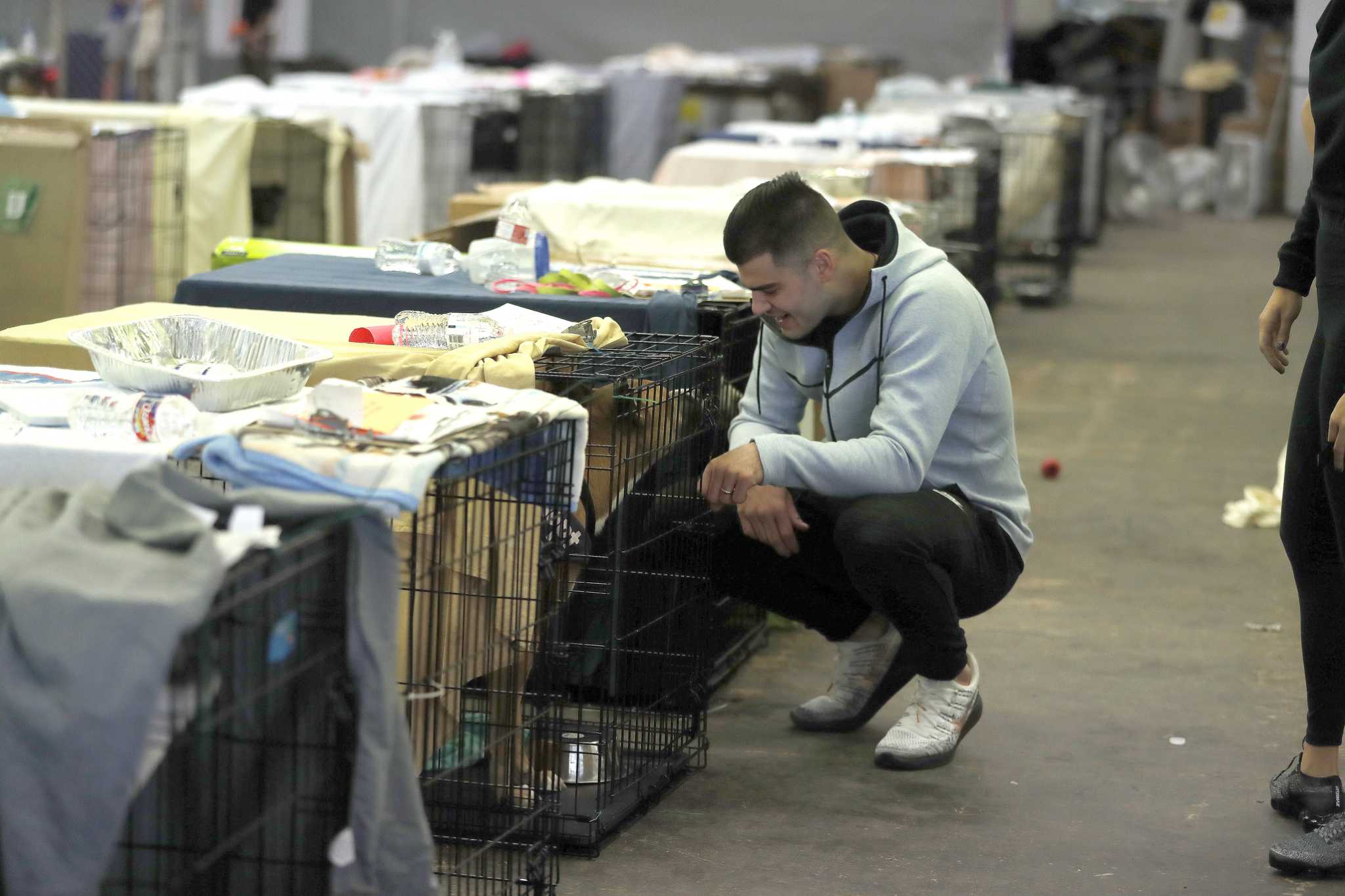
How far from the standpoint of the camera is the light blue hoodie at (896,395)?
326cm

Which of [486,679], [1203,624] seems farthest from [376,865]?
[1203,624]

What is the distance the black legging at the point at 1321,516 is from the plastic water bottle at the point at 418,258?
2.06m

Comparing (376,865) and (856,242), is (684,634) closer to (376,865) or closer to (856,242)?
(856,242)

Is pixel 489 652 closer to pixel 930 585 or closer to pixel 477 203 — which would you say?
pixel 930 585

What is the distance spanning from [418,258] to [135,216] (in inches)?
85.5

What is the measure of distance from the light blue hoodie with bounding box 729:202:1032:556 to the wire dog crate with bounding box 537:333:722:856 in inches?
6.6

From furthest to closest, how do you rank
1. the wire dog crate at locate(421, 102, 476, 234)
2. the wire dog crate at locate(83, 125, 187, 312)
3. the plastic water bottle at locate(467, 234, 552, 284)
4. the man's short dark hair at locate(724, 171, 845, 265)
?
the wire dog crate at locate(421, 102, 476, 234) → the wire dog crate at locate(83, 125, 187, 312) → the plastic water bottle at locate(467, 234, 552, 284) → the man's short dark hair at locate(724, 171, 845, 265)

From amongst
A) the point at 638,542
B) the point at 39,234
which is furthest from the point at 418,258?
the point at 39,234

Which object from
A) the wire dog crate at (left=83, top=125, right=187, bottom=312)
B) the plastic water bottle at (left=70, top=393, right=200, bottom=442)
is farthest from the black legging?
the wire dog crate at (left=83, top=125, right=187, bottom=312)

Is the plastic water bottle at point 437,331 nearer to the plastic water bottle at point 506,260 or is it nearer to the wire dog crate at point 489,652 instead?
the wire dog crate at point 489,652

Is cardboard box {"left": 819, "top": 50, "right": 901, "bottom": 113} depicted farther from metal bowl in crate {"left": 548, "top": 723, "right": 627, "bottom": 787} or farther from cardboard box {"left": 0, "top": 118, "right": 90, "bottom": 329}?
metal bowl in crate {"left": 548, "top": 723, "right": 627, "bottom": 787}

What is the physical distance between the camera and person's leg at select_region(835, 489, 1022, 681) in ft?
10.7

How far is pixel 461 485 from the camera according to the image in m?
2.63

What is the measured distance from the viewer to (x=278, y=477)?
7.37 ft
